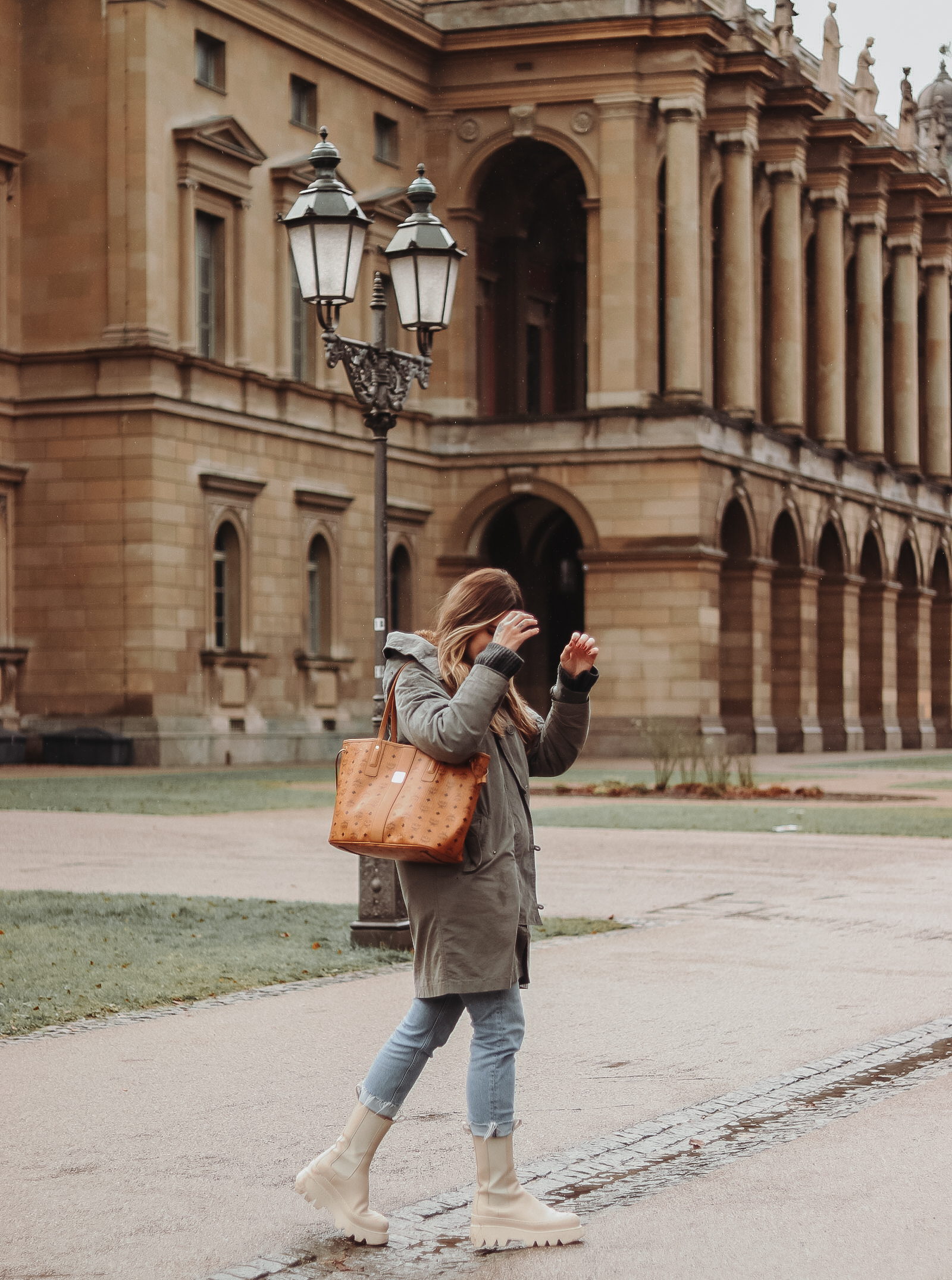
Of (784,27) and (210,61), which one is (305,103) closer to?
(210,61)

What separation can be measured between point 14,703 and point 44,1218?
3222 cm

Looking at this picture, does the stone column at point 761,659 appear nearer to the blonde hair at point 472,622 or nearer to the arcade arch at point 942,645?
the arcade arch at point 942,645

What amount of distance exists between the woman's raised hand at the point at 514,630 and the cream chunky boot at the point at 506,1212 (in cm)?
139

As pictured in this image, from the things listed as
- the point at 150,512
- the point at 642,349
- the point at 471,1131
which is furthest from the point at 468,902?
the point at 642,349

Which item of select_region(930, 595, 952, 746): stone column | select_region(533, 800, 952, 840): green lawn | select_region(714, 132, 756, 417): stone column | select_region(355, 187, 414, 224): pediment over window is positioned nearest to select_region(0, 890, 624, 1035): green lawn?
select_region(533, 800, 952, 840): green lawn

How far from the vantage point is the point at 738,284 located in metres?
50.0

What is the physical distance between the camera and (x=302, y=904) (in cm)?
1434

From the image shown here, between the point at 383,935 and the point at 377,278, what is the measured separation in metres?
4.26

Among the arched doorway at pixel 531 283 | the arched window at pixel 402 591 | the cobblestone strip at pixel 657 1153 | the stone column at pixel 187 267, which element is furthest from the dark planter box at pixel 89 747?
the cobblestone strip at pixel 657 1153

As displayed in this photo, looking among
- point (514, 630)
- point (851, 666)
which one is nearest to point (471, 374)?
point (851, 666)

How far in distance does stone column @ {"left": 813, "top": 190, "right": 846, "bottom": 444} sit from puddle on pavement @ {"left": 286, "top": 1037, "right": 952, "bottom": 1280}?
49.2m

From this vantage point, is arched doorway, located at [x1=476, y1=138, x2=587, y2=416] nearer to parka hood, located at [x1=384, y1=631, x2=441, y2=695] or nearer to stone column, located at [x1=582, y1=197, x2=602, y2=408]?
stone column, located at [x1=582, y1=197, x2=602, y2=408]

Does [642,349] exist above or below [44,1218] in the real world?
above

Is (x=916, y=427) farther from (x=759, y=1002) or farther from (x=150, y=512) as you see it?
(x=759, y=1002)
